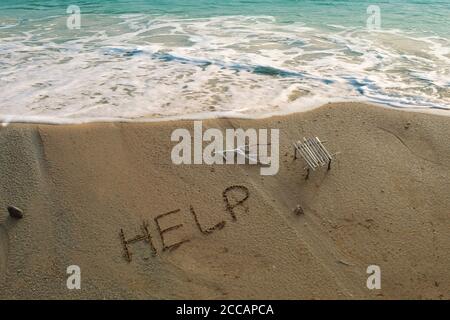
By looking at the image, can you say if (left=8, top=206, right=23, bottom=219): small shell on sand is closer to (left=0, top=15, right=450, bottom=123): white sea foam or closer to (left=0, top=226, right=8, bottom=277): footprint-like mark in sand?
(left=0, top=226, right=8, bottom=277): footprint-like mark in sand

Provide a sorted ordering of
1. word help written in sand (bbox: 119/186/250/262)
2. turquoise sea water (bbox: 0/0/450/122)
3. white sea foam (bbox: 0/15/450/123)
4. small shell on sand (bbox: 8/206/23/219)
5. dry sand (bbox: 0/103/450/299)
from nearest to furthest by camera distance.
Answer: dry sand (bbox: 0/103/450/299) < word help written in sand (bbox: 119/186/250/262) < small shell on sand (bbox: 8/206/23/219) < white sea foam (bbox: 0/15/450/123) < turquoise sea water (bbox: 0/0/450/122)

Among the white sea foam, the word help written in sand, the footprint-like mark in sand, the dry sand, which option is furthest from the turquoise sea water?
the footprint-like mark in sand

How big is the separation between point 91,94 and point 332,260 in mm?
4531

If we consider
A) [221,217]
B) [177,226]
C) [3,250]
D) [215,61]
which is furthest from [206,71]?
[3,250]

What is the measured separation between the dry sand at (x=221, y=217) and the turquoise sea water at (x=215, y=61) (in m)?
0.92

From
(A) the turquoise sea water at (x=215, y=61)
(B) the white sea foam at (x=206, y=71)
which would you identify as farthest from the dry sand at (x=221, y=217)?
(A) the turquoise sea water at (x=215, y=61)

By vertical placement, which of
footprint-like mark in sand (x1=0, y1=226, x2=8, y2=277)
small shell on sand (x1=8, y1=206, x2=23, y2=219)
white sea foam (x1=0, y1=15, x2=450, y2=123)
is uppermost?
white sea foam (x1=0, y1=15, x2=450, y2=123)

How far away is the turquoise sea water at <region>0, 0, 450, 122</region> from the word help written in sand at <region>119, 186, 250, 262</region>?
166 centimetres

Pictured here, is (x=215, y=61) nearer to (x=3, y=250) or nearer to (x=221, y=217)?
(x=221, y=217)

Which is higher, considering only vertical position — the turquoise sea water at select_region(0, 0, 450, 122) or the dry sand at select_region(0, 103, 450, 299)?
the turquoise sea water at select_region(0, 0, 450, 122)

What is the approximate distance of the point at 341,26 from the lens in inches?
427

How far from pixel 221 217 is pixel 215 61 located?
4.58m

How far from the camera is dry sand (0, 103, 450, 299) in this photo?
11.1 ft
